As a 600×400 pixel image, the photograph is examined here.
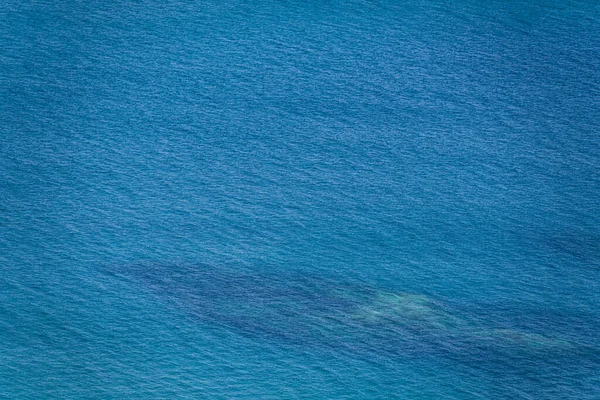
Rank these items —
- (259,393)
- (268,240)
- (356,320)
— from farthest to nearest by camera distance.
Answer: (268,240), (356,320), (259,393)

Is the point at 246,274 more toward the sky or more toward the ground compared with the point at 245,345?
more toward the sky

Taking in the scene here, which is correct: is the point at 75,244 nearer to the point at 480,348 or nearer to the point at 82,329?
the point at 82,329

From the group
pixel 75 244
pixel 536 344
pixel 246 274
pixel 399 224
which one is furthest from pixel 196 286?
pixel 536 344

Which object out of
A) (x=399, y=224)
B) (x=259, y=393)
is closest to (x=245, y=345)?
(x=259, y=393)

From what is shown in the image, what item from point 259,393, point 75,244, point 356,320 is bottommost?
point 259,393

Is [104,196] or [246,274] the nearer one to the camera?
[246,274]

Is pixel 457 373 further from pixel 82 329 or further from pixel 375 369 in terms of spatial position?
pixel 82 329

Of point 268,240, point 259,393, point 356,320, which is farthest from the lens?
point 268,240
